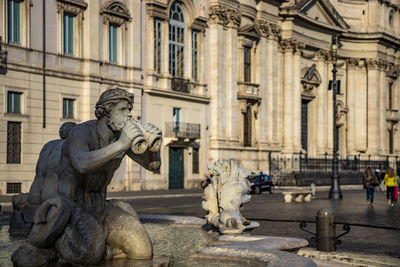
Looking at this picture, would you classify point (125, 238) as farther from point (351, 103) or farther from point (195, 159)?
point (351, 103)

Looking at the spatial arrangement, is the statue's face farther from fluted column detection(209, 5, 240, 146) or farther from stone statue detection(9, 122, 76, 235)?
fluted column detection(209, 5, 240, 146)

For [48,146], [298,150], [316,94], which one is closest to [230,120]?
[298,150]

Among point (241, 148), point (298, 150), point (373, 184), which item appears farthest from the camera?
point (298, 150)

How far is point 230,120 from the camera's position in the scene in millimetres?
41844

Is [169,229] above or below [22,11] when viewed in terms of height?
below

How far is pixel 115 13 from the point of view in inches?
1312

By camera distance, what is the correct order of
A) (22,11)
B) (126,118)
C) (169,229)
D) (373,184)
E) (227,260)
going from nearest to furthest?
(126,118), (227,260), (169,229), (373,184), (22,11)

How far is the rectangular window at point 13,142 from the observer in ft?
92.3

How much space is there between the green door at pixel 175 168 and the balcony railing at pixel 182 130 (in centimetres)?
89

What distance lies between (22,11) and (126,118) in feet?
80.4

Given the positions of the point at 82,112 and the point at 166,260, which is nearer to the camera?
the point at 166,260

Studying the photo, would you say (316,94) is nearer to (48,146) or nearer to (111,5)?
(111,5)

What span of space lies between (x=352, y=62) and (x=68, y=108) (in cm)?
3313

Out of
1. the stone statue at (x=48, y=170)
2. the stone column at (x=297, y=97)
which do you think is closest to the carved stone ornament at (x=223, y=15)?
the stone column at (x=297, y=97)
